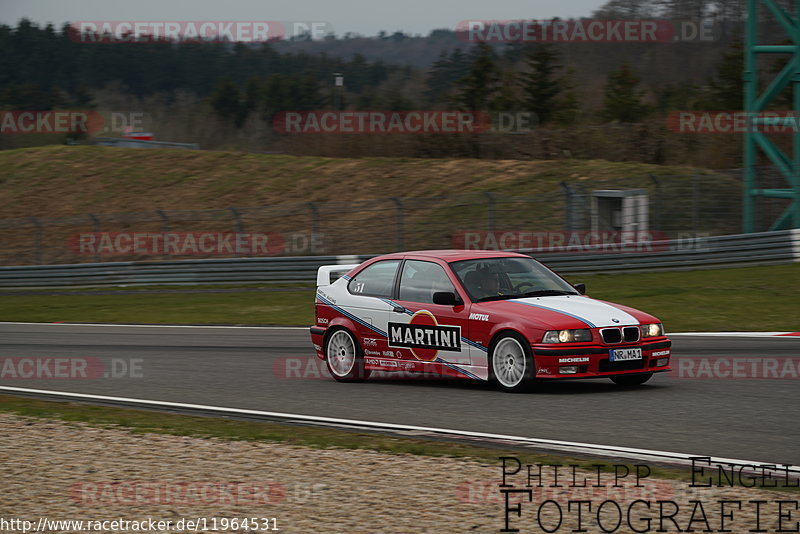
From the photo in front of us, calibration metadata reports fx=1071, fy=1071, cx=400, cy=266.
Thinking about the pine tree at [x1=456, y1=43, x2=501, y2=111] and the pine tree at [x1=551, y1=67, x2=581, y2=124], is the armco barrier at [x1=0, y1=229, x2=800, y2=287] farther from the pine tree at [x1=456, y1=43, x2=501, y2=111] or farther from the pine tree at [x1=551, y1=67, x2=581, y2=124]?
the pine tree at [x1=456, y1=43, x2=501, y2=111]

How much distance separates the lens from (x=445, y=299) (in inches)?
417

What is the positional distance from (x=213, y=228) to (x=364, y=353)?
27.5 m

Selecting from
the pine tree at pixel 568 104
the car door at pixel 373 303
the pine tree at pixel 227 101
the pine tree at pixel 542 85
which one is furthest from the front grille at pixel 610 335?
the pine tree at pixel 227 101

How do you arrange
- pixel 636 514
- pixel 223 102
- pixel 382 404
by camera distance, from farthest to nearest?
pixel 223 102 → pixel 382 404 → pixel 636 514

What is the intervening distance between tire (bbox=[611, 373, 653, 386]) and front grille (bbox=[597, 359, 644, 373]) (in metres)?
0.44

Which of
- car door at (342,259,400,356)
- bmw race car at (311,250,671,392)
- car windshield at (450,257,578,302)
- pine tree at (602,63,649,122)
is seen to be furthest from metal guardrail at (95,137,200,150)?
car windshield at (450,257,578,302)

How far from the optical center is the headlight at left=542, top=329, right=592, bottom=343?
32.1 ft

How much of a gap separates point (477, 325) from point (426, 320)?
2.37ft

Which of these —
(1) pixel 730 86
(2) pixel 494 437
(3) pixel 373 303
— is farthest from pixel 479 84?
(2) pixel 494 437

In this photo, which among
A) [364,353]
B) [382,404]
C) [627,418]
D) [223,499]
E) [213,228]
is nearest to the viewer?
[223,499]

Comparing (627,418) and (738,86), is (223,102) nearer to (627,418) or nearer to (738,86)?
(738,86)

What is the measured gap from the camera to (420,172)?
39.8 meters

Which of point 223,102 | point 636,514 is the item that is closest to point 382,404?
point 636,514

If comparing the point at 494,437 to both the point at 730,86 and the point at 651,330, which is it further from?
the point at 730,86
